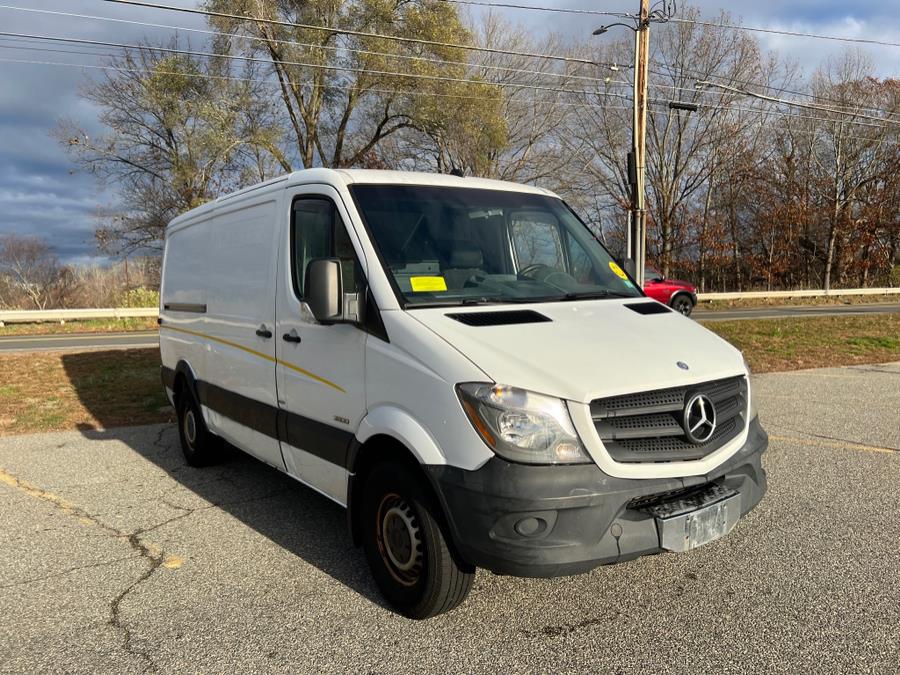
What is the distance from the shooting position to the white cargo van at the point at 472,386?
9.02ft

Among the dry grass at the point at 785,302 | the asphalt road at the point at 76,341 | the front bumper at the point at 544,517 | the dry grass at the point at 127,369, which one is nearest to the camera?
the front bumper at the point at 544,517

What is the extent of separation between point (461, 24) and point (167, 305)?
24182 millimetres

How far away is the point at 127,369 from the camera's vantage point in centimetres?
1118

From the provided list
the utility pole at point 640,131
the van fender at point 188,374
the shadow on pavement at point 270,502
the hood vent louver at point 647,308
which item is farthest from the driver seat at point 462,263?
the utility pole at point 640,131

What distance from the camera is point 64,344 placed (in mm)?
15531

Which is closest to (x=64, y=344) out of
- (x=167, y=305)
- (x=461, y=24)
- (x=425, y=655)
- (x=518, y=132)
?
(x=167, y=305)

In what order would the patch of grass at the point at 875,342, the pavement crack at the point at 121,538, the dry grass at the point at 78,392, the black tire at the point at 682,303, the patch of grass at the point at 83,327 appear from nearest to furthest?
the pavement crack at the point at 121,538 → the dry grass at the point at 78,392 → the patch of grass at the point at 875,342 → the patch of grass at the point at 83,327 → the black tire at the point at 682,303

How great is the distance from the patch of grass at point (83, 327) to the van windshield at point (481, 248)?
18905 mm

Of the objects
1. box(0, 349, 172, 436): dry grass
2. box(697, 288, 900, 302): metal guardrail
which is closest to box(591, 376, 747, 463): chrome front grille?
box(0, 349, 172, 436): dry grass

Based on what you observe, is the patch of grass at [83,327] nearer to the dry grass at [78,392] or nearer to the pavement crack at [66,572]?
the dry grass at [78,392]

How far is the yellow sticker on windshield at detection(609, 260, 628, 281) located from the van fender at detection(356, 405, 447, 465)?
1.96 metres

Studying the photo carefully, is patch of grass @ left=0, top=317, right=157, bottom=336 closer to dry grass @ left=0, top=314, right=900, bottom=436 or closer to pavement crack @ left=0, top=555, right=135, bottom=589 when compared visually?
dry grass @ left=0, top=314, right=900, bottom=436

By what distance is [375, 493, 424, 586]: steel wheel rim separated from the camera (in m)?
3.13

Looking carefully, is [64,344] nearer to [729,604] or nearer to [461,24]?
[729,604]
